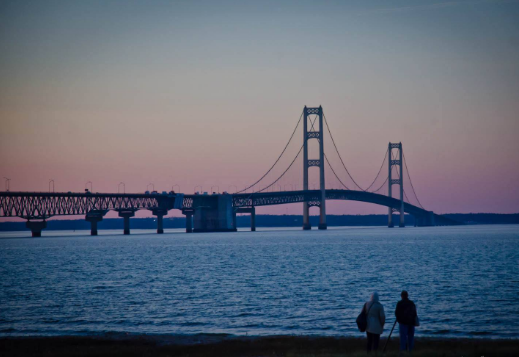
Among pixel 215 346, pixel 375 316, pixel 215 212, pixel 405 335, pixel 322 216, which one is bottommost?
pixel 215 346

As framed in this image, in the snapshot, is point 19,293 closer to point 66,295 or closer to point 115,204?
point 66,295

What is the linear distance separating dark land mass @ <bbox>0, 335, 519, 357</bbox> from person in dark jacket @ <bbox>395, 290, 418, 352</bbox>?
178 centimetres

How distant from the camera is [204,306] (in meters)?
30.4

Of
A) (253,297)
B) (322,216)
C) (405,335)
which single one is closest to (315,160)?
(322,216)

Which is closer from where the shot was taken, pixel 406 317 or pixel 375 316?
pixel 406 317

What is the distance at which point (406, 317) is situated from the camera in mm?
15625

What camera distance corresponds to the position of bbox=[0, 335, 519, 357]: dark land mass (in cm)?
1862

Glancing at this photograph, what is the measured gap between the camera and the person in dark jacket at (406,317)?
1555 cm

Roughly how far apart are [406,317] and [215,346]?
260 inches

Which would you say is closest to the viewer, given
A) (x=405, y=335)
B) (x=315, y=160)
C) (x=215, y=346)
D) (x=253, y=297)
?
(x=405, y=335)

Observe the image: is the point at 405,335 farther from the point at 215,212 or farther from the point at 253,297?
the point at 215,212

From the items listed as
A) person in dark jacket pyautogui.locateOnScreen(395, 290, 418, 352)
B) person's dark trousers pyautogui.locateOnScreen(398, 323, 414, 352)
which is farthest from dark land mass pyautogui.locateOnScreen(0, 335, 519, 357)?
person in dark jacket pyautogui.locateOnScreen(395, 290, 418, 352)

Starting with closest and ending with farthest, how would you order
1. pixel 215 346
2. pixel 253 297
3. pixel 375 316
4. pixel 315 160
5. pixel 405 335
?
pixel 375 316
pixel 405 335
pixel 215 346
pixel 253 297
pixel 315 160

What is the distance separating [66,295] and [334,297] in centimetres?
1323
